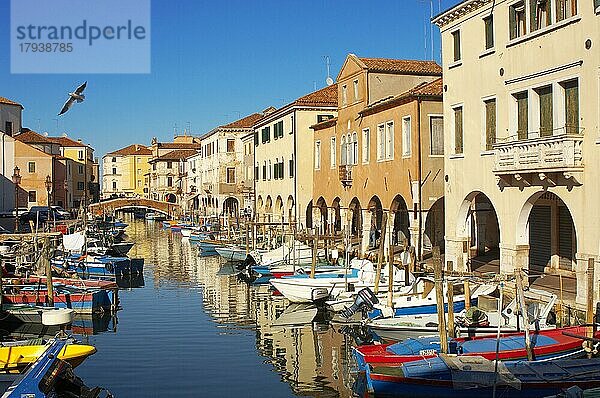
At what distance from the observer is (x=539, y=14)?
18094 millimetres

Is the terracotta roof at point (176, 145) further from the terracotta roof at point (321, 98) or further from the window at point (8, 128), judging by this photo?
the terracotta roof at point (321, 98)

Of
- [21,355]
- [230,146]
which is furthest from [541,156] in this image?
[230,146]

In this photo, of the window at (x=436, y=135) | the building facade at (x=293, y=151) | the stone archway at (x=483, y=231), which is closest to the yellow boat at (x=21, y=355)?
the stone archway at (x=483, y=231)

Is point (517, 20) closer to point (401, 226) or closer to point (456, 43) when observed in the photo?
point (456, 43)

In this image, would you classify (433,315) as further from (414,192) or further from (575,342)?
(414,192)

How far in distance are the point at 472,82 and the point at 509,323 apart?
778cm

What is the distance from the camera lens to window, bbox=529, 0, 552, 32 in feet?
58.5

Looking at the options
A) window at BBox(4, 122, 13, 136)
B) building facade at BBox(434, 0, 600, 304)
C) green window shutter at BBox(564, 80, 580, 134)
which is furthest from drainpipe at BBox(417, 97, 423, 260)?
window at BBox(4, 122, 13, 136)

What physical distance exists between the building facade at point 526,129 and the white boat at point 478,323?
3.17 ft

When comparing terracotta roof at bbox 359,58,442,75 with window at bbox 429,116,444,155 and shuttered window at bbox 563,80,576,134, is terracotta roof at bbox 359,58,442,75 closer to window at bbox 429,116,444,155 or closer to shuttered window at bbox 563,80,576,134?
window at bbox 429,116,444,155

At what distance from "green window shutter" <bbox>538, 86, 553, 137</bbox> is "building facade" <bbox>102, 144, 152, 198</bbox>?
101884mm

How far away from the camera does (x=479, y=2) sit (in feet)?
67.3

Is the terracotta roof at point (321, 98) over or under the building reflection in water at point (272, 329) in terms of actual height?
over

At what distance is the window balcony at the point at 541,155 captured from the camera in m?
16.7
